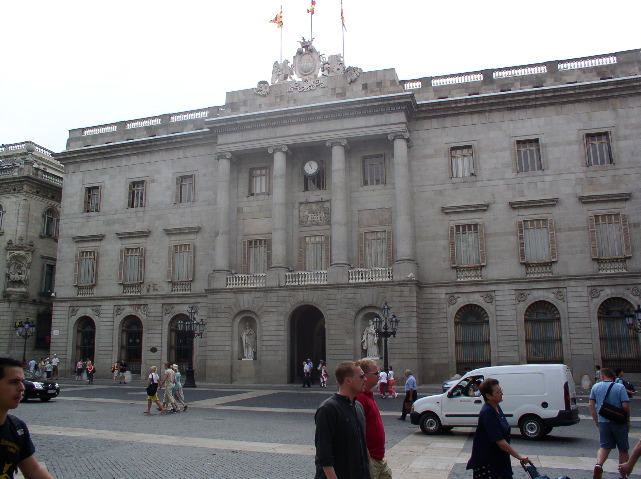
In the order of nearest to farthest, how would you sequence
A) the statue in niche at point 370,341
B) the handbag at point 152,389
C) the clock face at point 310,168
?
the handbag at point 152,389 < the statue in niche at point 370,341 < the clock face at point 310,168

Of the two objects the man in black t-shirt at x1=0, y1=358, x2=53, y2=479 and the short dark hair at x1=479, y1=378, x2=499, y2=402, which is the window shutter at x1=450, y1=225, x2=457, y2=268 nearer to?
the short dark hair at x1=479, y1=378, x2=499, y2=402

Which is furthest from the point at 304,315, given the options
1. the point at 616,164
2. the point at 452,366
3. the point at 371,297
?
the point at 616,164

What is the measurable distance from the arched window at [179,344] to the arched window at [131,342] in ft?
8.21

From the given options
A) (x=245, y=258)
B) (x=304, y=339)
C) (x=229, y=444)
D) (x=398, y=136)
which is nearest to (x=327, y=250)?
(x=245, y=258)

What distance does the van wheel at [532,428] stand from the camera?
15.1 m

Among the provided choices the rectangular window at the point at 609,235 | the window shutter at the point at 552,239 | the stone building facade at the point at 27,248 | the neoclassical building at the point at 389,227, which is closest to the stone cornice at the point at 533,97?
the neoclassical building at the point at 389,227

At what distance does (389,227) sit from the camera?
35.1m

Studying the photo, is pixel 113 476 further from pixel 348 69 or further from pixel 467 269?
pixel 348 69

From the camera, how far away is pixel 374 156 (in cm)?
3647

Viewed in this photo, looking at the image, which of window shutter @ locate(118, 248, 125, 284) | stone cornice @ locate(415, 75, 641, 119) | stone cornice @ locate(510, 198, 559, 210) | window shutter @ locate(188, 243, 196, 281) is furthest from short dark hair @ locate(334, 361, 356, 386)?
window shutter @ locate(118, 248, 125, 284)

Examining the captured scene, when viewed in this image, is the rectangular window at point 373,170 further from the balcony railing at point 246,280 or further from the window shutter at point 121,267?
the window shutter at point 121,267

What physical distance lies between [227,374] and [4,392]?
31.6m

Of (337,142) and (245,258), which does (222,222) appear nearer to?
(245,258)

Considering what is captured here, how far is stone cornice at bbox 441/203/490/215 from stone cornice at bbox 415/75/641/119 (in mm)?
5595
